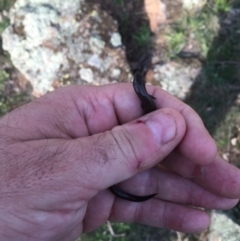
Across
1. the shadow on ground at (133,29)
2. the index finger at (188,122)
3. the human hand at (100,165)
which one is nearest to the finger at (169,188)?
the human hand at (100,165)

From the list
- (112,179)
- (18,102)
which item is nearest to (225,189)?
(112,179)

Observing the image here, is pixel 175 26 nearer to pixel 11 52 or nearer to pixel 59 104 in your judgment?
pixel 11 52

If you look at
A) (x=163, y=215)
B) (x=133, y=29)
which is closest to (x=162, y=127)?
(x=163, y=215)

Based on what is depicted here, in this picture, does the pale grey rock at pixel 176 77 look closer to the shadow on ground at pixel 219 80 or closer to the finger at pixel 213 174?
the shadow on ground at pixel 219 80

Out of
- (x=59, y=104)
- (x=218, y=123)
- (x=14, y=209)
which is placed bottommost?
(x=218, y=123)

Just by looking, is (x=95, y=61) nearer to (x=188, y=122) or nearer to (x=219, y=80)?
(x=219, y=80)

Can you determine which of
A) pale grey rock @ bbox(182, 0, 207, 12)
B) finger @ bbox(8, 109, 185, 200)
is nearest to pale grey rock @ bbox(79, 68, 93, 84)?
pale grey rock @ bbox(182, 0, 207, 12)
